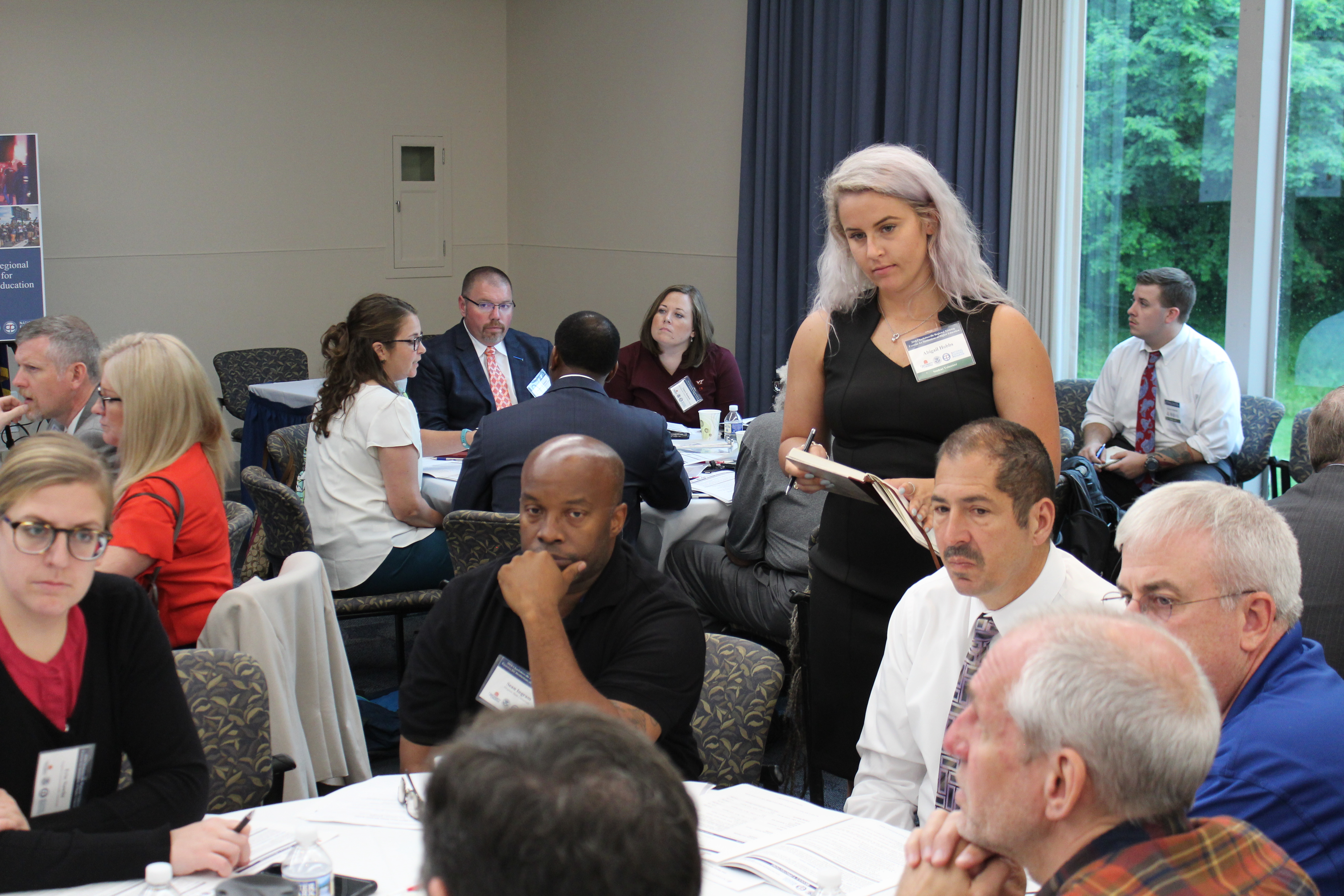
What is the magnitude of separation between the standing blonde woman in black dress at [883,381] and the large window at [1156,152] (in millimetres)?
3468

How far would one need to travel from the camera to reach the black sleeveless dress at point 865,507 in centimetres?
236

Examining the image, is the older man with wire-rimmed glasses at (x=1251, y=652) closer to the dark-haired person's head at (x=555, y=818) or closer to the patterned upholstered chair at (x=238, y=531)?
the dark-haired person's head at (x=555, y=818)

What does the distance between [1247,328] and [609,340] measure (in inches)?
127

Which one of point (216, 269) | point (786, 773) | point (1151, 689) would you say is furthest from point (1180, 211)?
point (216, 269)

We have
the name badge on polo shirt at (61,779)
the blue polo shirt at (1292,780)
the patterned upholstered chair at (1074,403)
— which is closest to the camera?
the blue polo shirt at (1292,780)

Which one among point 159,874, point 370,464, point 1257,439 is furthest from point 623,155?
point 159,874

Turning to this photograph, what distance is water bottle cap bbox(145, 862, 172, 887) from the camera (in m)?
1.54

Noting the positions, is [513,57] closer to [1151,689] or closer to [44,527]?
[44,527]

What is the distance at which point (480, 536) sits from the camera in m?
3.33

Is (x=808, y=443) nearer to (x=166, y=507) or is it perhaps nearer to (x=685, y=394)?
(x=166, y=507)

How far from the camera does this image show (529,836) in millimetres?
744

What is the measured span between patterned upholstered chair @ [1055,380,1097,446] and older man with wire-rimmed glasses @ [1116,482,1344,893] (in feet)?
12.7

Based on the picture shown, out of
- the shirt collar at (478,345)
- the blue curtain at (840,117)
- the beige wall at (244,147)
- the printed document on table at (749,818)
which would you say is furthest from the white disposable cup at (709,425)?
the beige wall at (244,147)

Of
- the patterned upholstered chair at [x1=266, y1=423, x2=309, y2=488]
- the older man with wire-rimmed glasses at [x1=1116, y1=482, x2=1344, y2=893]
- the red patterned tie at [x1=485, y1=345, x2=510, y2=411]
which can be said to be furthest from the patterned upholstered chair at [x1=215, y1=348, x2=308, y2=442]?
the older man with wire-rimmed glasses at [x1=1116, y1=482, x2=1344, y2=893]
